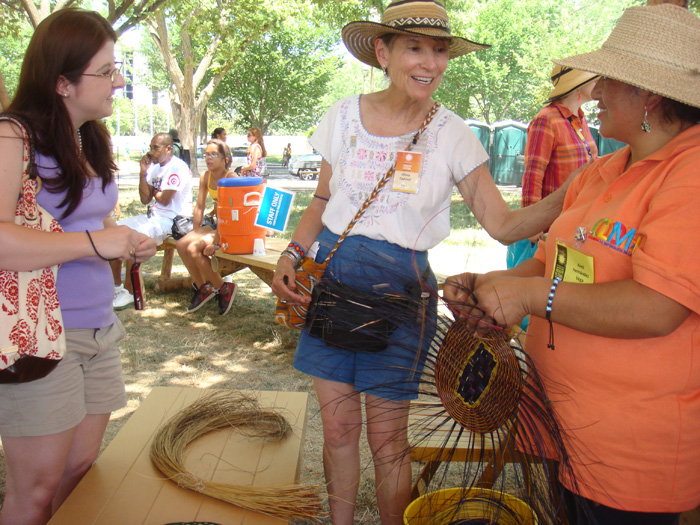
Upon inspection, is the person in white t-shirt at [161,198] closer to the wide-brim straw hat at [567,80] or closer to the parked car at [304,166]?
the wide-brim straw hat at [567,80]

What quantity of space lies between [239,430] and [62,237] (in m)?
1.23

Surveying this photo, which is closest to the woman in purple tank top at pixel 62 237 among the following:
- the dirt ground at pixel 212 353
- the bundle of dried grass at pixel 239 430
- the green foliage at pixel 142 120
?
the bundle of dried grass at pixel 239 430

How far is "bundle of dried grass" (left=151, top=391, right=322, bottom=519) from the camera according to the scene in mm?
2016

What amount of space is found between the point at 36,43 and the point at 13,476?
1214 mm

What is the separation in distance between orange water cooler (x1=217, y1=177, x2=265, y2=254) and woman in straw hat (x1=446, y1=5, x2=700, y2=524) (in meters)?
3.46

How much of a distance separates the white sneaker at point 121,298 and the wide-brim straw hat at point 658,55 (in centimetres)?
494

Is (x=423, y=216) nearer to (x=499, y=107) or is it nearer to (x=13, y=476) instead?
(x=13, y=476)

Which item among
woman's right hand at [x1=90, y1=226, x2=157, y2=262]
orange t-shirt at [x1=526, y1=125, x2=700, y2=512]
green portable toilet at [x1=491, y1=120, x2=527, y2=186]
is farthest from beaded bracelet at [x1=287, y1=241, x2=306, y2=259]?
green portable toilet at [x1=491, y1=120, x2=527, y2=186]

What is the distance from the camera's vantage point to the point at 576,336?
1409 millimetres

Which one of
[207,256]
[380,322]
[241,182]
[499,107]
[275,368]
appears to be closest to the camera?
[380,322]

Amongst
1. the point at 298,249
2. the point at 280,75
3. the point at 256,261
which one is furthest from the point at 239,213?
the point at 280,75

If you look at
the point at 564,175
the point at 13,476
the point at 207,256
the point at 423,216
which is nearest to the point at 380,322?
the point at 423,216

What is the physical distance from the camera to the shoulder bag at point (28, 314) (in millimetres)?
1583

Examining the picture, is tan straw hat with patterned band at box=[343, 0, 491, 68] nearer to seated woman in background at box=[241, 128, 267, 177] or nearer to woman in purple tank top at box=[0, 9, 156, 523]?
woman in purple tank top at box=[0, 9, 156, 523]
